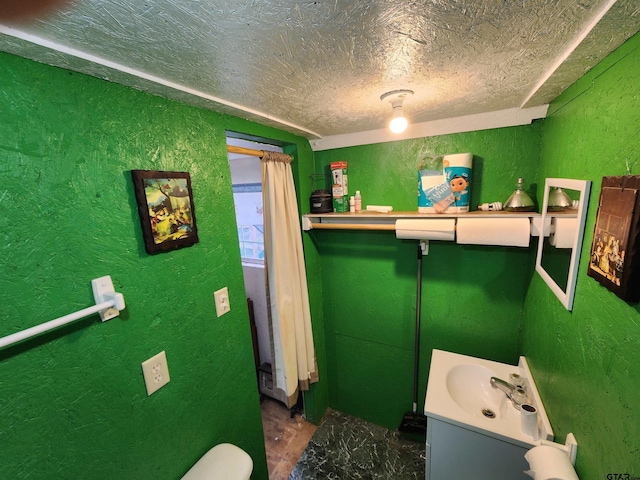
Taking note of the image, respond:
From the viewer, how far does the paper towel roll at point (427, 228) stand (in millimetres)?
1263

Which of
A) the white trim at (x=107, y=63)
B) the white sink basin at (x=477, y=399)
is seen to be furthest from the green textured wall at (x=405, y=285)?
the white trim at (x=107, y=63)

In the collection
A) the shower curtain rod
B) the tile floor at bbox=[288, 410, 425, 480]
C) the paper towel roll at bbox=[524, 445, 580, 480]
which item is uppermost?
the shower curtain rod

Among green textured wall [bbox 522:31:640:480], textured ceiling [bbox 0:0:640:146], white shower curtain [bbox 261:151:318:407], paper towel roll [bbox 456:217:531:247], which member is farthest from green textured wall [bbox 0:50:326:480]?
green textured wall [bbox 522:31:640:480]

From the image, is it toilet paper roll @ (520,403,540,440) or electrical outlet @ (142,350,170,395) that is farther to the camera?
toilet paper roll @ (520,403,540,440)

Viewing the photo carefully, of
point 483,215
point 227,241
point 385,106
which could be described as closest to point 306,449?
point 227,241

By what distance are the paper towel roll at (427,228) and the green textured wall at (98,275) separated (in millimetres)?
926

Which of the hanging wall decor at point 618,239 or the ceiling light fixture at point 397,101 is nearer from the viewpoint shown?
the hanging wall decor at point 618,239

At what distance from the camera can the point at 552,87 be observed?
3.10ft

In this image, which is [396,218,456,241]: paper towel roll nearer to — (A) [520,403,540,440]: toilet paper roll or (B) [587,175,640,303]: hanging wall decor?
(B) [587,175,640,303]: hanging wall decor

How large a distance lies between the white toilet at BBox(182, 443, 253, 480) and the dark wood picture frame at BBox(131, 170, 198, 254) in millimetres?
911

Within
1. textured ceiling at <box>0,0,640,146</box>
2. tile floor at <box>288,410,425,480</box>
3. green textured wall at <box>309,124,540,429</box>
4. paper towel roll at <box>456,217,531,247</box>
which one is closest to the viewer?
textured ceiling at <box>0,0,640,146</box>

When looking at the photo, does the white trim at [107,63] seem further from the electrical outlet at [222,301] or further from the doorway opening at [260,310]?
the doorway opening at [260,310]

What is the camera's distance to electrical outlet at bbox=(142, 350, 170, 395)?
0.86 m

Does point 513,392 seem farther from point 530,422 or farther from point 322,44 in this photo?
point 322,44
